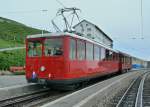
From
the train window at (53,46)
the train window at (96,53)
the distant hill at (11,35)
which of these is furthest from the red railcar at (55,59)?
the distant hill at (11,35)

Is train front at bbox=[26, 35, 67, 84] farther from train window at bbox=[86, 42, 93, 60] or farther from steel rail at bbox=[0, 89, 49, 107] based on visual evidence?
train window at bbox=[86, 42, 93, 60]

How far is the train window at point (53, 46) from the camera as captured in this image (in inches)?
718

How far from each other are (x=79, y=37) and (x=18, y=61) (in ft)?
91.0

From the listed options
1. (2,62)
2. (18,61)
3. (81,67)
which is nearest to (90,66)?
(81,67)

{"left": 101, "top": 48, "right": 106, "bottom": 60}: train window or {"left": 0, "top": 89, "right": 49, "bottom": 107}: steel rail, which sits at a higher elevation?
{"left": 101, "top": 48, "right": 106, "bottom": 60}: train window

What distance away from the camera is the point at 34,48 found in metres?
19.3

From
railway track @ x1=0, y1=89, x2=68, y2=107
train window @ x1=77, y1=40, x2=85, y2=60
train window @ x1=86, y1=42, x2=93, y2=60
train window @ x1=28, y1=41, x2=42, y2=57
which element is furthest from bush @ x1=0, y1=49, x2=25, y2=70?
railway track @ x1=0, y1=89, x2=68, y2=107

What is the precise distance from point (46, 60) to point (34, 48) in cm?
125

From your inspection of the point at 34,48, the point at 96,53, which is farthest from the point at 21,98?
the point at 96,53

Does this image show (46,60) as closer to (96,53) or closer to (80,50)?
(80,50)

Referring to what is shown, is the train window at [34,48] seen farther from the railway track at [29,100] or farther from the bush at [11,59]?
the bush at [11,59]

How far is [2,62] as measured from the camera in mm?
42844

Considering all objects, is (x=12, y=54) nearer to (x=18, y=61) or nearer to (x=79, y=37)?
(x=18, y=61)

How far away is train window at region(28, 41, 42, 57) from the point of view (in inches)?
746
